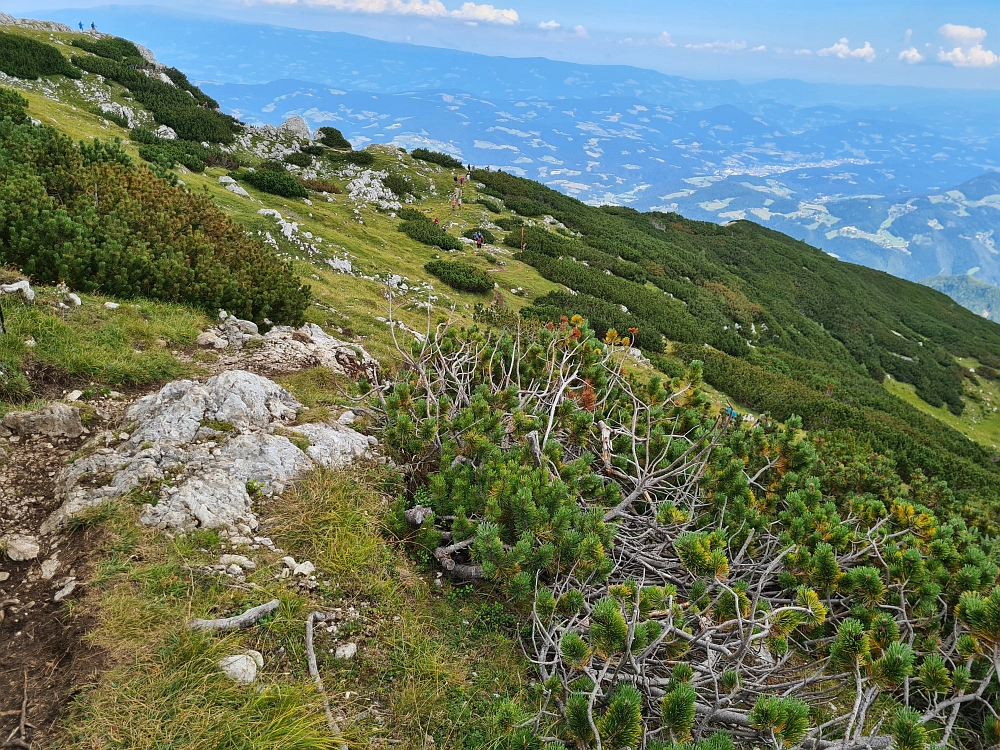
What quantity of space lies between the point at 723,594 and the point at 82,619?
4092 mm

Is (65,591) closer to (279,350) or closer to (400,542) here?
(400,542)

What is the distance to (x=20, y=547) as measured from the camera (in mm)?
3529

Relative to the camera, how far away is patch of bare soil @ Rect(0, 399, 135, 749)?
269cm

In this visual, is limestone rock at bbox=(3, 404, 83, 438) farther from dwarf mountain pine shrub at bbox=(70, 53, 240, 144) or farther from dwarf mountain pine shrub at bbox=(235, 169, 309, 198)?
dwarf mountain pine shrub at bbox=(70, 53, 240, 144)

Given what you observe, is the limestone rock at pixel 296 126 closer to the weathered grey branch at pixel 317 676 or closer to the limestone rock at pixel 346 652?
the weathered grey branch at pixel 317 676

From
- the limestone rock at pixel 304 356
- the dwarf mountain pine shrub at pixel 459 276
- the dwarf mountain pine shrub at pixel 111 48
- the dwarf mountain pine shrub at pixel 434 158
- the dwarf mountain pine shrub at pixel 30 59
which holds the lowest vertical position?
the dwarf mountain pine shrub at pixel 459 276

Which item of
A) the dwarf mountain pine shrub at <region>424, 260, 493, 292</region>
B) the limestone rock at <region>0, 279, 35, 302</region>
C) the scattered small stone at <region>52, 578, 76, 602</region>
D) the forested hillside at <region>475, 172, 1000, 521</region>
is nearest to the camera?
the scattered small stone at <region>52, 578, 76, 602</region>

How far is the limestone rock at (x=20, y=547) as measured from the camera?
11.5ft

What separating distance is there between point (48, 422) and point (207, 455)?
1.57 metres

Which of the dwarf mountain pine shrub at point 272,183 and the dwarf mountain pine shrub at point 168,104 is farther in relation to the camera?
the dwarf mountain pine shrub at point 168,104

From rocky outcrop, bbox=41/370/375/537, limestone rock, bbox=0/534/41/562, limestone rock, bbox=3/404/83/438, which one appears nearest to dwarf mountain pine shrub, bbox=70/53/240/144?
limestone rock, bbox=3/404/83/438

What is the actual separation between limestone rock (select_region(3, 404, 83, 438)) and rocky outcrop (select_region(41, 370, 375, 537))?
399 mm

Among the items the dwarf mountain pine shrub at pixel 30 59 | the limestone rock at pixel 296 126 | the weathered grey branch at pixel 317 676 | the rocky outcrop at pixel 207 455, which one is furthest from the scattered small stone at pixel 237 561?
the limestone rock at pixel 296 126

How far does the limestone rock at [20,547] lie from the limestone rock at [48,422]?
134 centimetres
